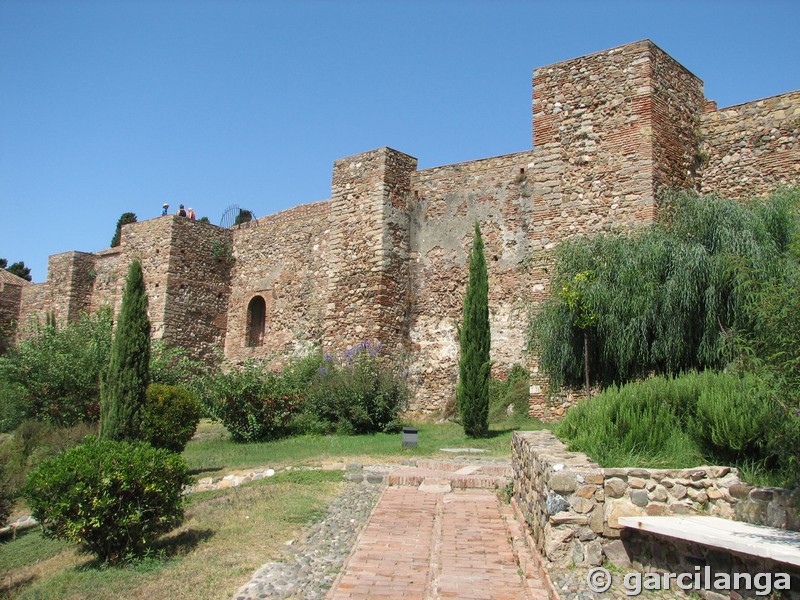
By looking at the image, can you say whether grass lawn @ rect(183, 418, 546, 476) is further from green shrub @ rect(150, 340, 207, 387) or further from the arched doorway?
the arched doorway

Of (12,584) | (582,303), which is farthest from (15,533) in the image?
(582,303)

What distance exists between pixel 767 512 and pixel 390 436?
9962 mm

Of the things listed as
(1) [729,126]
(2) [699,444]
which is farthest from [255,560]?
(1) [729,126]

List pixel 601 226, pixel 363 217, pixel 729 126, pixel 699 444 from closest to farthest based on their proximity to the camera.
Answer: pixel 699 444
pixel 601 226
pixel 729 126
pixel 363 217

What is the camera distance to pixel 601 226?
39.8ft

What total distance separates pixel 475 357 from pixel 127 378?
6137 mm

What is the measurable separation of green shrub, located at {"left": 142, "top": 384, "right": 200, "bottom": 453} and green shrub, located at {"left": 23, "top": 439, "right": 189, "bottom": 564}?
→ 5277 millimetres

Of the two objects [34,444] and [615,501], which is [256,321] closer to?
[34,444]

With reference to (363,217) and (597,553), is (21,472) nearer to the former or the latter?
(363,217)

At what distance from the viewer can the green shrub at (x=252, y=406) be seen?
51.6 feet

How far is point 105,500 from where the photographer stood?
23.4 ft

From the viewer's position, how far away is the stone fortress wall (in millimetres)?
12312

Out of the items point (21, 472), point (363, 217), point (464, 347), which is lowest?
point (21, 472)

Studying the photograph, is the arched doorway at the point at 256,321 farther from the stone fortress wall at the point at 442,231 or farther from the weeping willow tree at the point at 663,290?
the weeping willow tree at the point at 663,290
